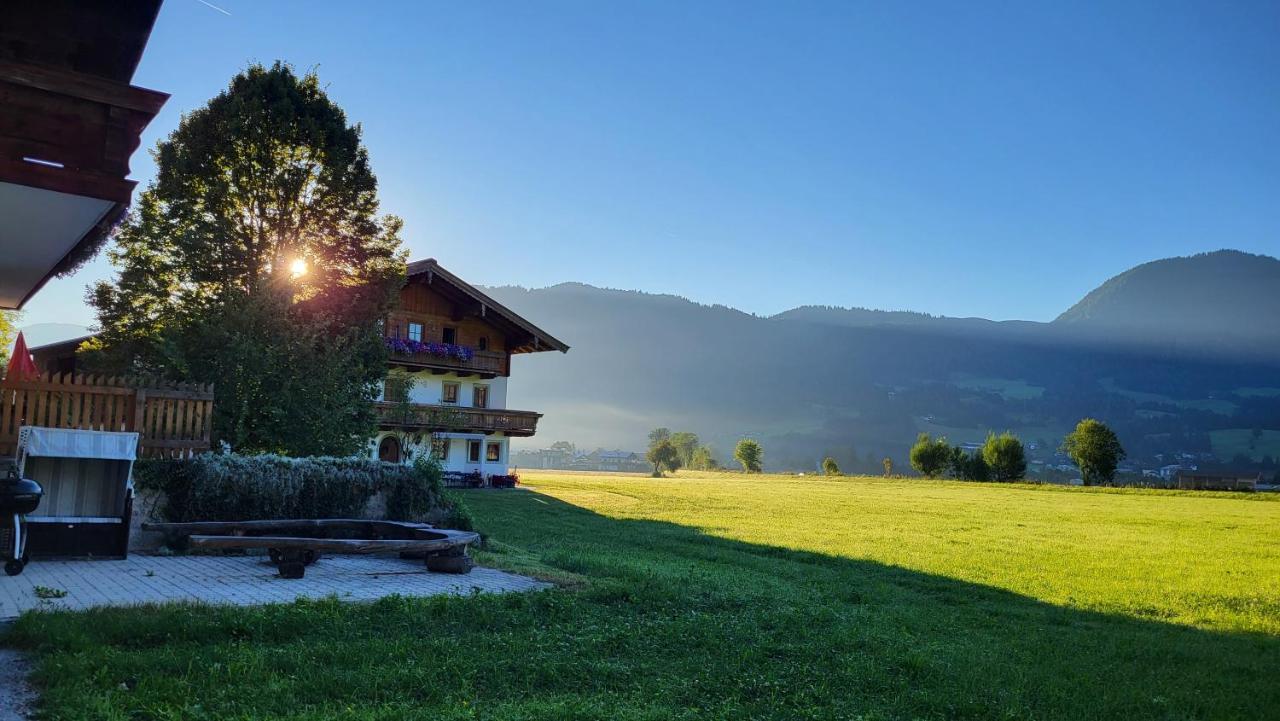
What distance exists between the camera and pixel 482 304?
140 ft

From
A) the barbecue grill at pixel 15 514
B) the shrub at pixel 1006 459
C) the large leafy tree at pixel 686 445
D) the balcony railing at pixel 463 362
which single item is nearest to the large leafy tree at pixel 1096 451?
the shrub at pixel 1006 459

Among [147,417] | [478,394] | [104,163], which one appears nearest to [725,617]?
[104,163]

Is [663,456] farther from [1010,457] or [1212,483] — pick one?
[1212,483]

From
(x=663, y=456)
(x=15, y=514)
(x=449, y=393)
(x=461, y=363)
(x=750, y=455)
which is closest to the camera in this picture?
(x=15, y=514)

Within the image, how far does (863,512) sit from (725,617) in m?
22.2

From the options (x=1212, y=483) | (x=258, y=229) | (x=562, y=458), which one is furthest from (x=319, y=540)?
(x=562, y=458)

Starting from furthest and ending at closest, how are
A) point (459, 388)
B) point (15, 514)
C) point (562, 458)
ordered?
point (562, 458), point (459, 388), point (15, 514)

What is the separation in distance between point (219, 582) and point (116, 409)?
3.91 meters

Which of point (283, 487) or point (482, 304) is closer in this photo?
point (283, 487)

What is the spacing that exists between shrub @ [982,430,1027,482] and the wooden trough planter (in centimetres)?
6018

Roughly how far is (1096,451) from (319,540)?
6340cm

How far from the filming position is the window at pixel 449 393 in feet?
142

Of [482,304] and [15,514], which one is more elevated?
[482,304]

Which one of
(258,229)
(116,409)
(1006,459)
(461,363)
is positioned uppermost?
(258,229)
